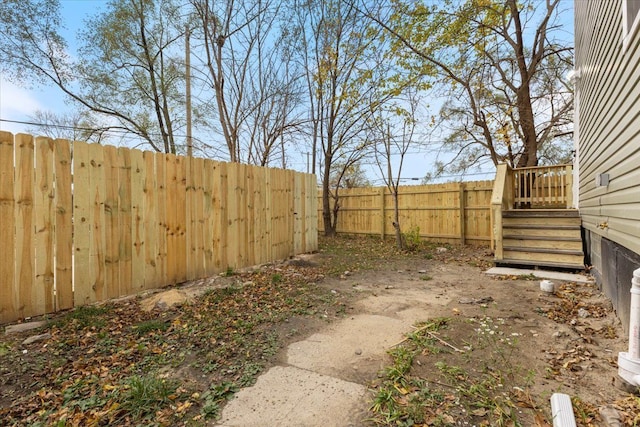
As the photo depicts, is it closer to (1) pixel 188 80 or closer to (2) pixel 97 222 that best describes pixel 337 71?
(1) pixel 188 80

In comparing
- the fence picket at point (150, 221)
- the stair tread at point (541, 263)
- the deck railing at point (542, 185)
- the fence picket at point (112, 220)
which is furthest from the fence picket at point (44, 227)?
the deck railing at point (542, 185)

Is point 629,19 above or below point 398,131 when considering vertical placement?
below

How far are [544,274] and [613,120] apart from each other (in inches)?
110

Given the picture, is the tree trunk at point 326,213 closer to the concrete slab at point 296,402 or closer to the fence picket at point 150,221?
the fence picket at point 150,221

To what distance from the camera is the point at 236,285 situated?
13.6 ft

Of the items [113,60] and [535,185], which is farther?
[113,60]

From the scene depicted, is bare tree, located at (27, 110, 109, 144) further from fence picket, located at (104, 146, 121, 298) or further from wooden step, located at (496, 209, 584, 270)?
wooden step, located at (496, 209, 584, 270)

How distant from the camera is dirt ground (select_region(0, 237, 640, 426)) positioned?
1.69 m

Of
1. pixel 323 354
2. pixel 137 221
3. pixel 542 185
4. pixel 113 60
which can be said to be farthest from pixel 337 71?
pixel 323 354

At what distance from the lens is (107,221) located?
3.37 meters

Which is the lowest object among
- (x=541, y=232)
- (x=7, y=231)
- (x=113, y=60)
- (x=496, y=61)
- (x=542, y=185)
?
(x=541, y=232)

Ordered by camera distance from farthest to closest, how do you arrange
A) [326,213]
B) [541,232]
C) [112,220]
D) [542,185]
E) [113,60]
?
[326,213], [113,60], [542,185], [541,232], [112,220]

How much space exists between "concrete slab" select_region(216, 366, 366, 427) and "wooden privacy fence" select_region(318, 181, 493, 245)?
23.4 feet

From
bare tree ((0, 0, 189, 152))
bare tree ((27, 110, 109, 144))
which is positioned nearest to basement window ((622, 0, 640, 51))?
bare tree ((0, 0, 189, 152))
